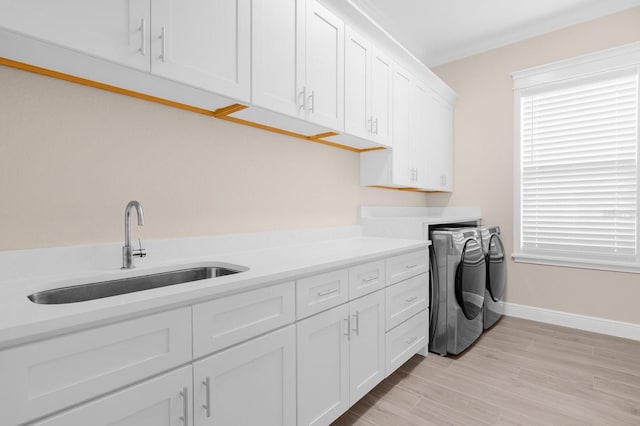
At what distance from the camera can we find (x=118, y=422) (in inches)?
34.7

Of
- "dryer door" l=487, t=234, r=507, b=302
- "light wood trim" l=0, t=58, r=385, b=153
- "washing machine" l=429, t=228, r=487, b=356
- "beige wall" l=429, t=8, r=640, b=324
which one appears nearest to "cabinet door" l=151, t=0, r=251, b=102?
"light wood trim" l=0, t=58, r=385, b=153

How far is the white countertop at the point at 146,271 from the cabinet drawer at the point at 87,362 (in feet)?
0.10

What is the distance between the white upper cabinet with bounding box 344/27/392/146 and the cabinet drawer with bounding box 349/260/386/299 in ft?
2.90

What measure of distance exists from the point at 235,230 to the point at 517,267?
2877mm

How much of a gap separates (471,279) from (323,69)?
6.11 feet

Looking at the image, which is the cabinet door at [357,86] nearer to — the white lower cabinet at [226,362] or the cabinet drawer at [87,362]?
the white lower cabinet at [226,362]

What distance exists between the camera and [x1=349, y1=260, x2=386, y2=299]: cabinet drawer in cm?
169

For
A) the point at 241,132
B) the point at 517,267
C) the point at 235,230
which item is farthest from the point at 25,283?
the point at 517,267

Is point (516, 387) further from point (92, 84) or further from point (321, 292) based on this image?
point (92, 84)

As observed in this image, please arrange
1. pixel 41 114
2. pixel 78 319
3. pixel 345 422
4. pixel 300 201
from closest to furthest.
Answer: pixel 78 319, pixel 41 114, pixel 345 422, pixel 300 201

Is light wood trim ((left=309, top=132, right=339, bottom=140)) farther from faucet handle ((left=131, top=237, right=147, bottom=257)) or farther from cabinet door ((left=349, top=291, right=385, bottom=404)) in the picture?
faucet handle ((left=131, top=237, right=147, bottom=257))

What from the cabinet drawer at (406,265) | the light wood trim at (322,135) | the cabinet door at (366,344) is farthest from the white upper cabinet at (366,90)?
the cabinet door at (366,344)

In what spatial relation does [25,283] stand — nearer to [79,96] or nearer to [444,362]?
[79,96]

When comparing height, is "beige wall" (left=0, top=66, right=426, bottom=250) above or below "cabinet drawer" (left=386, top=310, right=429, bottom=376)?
above
